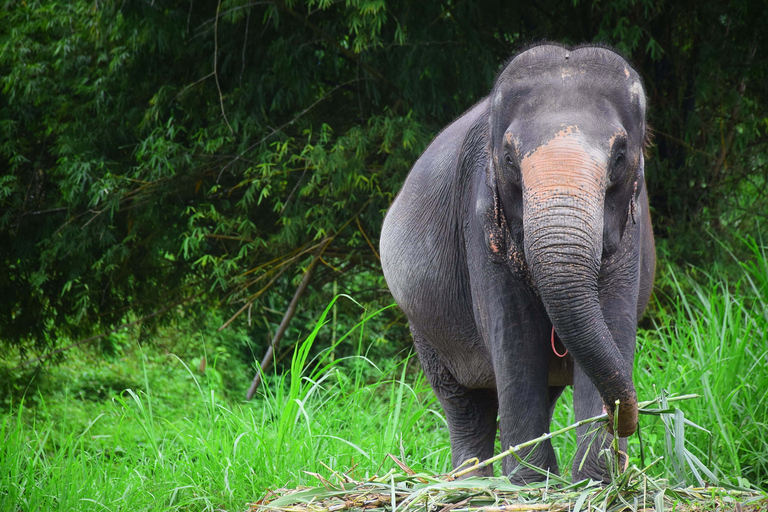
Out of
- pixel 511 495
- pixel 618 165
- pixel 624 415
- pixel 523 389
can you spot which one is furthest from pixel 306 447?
pixel 618 165

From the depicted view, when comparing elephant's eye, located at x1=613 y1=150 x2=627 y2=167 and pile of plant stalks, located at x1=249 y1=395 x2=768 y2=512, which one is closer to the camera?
pile of plant stalks, located at x1=249 y1=395 x2=768 y2=512

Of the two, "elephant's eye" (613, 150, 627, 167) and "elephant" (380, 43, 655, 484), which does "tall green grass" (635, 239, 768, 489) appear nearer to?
"elephant" (380, 43, 655, 484)

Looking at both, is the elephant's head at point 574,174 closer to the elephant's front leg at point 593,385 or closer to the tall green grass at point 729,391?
the elephant's front leg at point 593,385

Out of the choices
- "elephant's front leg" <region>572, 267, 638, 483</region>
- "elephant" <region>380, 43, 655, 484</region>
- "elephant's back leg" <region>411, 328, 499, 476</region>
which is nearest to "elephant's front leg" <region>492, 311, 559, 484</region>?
"elephant" <region>380, 43, 655, 484</region>

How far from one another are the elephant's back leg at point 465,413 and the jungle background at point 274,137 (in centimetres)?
164

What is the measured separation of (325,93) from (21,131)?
274 cm

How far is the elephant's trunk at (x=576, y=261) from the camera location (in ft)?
6.63

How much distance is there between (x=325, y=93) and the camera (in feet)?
20.7

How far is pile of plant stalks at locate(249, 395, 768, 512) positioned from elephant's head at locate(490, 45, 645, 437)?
18 cm

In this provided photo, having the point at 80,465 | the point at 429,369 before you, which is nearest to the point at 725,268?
the point at 429,369

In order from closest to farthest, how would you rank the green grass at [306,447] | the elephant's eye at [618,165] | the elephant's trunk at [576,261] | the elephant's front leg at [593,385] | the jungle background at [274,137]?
the elephant's trunk at [576,261], the elephant's eye at [618,165], the elephant's front leg at [593,385], the green grass at [306,447], the jungle background at [274,137]

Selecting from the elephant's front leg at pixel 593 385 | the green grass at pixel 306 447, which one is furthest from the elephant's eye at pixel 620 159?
the green grass at pixel 306 447

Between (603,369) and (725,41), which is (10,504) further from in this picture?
(725,41)

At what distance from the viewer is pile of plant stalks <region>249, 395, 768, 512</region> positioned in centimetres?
189
